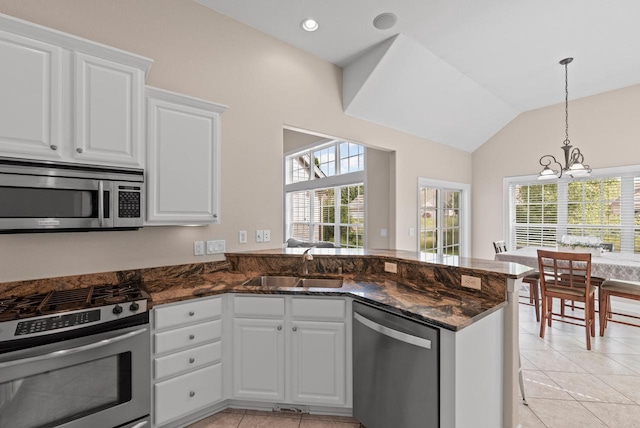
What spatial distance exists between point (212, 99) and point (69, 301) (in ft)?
6.28

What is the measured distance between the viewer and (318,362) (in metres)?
2.12

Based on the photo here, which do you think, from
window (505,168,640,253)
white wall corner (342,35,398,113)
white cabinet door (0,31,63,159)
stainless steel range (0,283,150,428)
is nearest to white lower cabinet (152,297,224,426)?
stainless steel range (0,283,150,428)

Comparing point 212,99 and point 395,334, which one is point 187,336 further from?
point 212,99

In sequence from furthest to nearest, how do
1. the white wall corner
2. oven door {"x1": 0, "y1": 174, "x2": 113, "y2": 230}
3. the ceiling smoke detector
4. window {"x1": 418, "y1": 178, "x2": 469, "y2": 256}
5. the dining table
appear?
window {"x1": 418, "y1": 178, "x2": 469, "y2": 256} < the white wall corner < the dining table < the ceiling smoke detector < oven door {"x1": 0, "y1": 174, "x2": 113, "y2": 230}

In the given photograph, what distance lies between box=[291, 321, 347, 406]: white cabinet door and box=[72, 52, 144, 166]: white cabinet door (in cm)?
165

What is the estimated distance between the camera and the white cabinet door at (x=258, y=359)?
215 cm

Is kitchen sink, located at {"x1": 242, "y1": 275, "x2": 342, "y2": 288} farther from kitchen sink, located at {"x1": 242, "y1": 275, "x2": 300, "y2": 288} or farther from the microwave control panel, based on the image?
the microwave control panel

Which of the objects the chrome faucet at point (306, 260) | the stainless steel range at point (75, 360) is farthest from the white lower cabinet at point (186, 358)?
the chrome faucet at point (306, 260)

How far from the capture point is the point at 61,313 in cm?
156

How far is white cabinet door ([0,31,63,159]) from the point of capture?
1.61 m

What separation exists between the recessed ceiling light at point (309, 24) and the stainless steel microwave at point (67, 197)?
2094 mm

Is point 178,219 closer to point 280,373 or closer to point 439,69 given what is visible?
point 280,373

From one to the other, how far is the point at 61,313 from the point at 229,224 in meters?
1.45

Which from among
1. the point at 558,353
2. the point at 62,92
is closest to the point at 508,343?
the point at 558,353
